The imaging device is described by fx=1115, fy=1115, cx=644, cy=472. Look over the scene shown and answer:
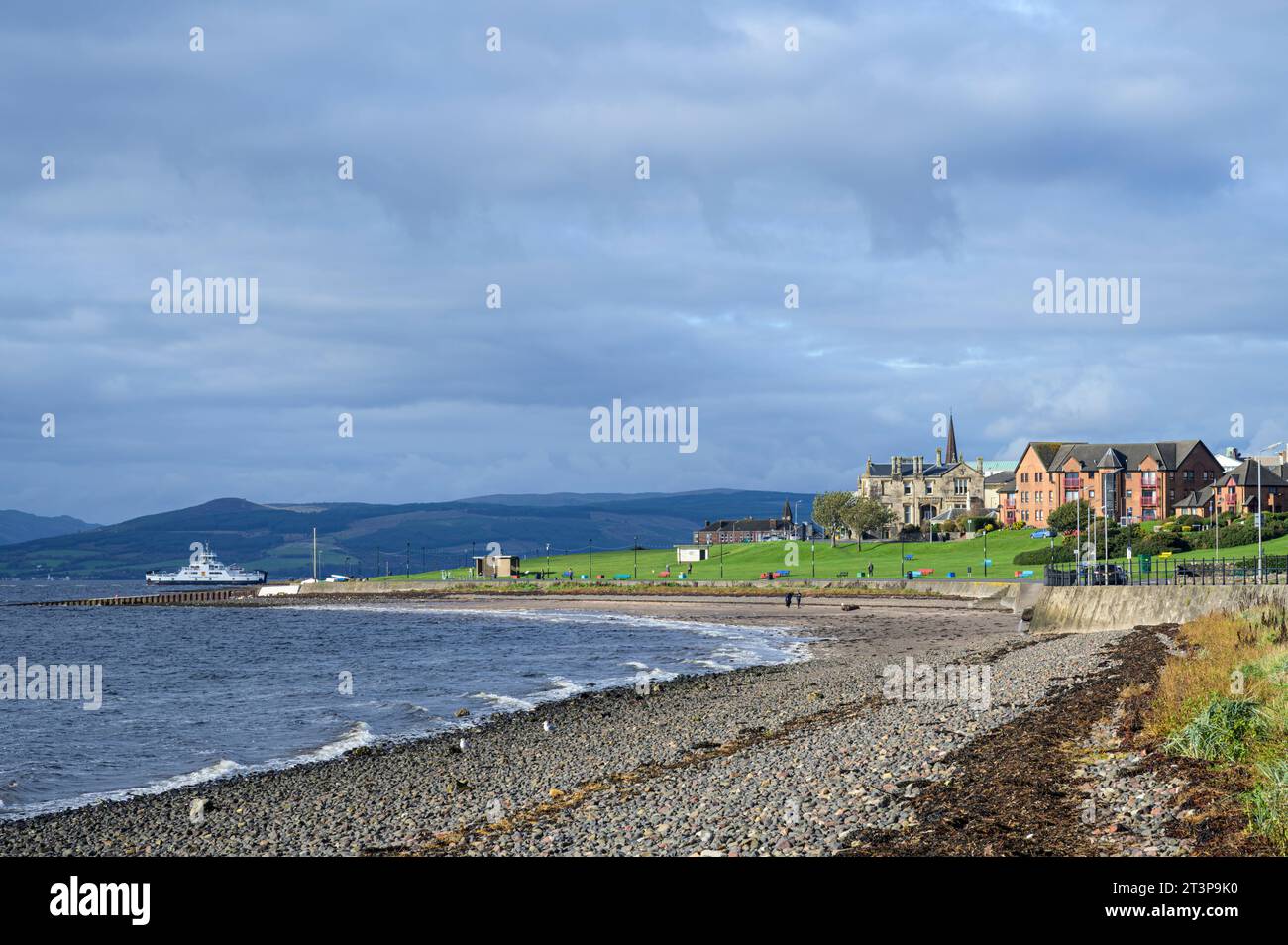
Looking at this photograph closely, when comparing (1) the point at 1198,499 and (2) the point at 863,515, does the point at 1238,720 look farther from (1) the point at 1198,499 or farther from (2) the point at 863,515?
(2) the point at 863,515

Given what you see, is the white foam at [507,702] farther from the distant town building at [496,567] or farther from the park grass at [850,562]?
the distant town building at [496,567]

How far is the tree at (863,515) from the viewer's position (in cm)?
18300

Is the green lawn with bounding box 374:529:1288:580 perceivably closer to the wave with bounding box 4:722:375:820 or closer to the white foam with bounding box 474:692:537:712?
the white foam with bounding box 474:692:537:712

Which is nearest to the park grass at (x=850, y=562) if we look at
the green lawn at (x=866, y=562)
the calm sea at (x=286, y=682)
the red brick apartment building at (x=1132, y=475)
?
the green lawn at (x=866, y=562)

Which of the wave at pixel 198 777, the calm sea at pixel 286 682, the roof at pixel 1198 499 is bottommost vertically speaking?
the calm sea at pixel 286 682

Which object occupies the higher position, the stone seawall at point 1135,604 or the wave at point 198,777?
the stone seawall at point 1135,604

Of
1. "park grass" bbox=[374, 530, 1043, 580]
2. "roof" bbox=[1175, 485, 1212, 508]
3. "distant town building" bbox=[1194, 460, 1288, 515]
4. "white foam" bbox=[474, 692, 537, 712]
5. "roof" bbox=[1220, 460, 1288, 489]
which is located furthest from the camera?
"roof" bbox=[1175, 485, 1212, 508]

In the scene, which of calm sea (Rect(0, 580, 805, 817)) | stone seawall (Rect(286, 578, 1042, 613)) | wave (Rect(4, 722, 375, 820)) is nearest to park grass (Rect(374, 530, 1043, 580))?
stone seawall (Rect(286, 578, 1042, 613))

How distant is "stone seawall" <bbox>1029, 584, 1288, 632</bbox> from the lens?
185 ft

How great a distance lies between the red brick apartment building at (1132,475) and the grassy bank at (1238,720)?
132m

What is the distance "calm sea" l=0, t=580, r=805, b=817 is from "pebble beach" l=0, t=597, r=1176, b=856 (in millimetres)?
3467

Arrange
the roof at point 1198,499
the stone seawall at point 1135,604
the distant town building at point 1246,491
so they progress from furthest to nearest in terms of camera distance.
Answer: the roof at point 1198,499 → the distant town building at point 1246,491 → the stone seawall at point 1135,604
